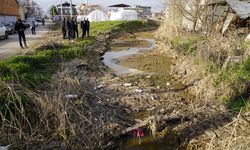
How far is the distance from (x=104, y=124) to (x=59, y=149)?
4.50ft

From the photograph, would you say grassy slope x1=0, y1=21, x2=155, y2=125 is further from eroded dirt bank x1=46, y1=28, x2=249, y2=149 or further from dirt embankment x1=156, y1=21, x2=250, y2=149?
dirt embankment x1=156, y1=21, x2=250, y2=149

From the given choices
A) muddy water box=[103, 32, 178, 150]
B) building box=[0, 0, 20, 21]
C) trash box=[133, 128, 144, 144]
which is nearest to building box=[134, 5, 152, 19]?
building box=[0, 0, 20, 21]

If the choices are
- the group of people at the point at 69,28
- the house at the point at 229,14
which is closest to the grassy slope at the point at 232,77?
the house at the point at 229,14

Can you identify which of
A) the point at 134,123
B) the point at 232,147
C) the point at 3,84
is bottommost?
the point at 134,123

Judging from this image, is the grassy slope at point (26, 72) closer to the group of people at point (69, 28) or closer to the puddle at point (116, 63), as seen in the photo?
the puddle at point (116, 63)

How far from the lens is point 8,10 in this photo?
156 feet

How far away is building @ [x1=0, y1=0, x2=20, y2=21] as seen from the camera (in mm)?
43706

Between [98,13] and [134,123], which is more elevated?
[98,13]

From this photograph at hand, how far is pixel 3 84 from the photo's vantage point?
636cm

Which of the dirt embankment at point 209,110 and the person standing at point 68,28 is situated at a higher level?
the person standing at point 68,28

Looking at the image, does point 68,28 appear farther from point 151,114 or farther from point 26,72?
point 151,114

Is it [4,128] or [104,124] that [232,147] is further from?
[4,128]

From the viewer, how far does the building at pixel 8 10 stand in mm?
43706

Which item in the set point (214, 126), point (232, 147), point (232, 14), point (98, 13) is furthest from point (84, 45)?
point (98, 13)
